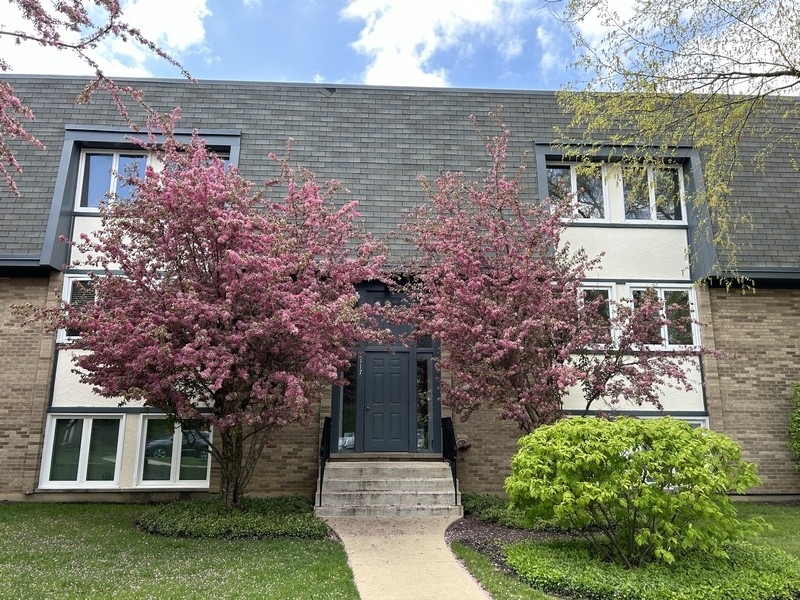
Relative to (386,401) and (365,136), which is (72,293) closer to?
(386,401)

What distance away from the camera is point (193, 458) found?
404 inches

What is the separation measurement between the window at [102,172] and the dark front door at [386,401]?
5.82 m

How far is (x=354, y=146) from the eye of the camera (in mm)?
11859

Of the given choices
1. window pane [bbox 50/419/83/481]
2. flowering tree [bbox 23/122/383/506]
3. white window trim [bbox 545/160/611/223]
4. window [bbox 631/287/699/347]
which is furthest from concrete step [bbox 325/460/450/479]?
white window trim [bbox 545/160/611/223]

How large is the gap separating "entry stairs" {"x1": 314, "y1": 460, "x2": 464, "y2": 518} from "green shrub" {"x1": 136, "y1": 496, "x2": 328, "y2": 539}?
49 cm

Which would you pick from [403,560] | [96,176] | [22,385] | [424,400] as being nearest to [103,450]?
[22,385]

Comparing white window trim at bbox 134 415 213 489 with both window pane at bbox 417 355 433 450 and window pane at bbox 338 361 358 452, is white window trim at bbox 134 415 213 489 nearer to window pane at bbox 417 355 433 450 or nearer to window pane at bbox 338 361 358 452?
window pane at bbox 338 361 358 452

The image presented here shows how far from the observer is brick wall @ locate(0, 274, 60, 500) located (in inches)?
385

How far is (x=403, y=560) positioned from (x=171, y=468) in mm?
5335

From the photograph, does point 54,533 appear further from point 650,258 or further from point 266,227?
point 650,258

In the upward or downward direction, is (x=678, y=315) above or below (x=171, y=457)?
above

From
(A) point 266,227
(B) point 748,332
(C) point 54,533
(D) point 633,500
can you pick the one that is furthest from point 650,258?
(C) point 54,533

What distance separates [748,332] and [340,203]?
26.1 feet

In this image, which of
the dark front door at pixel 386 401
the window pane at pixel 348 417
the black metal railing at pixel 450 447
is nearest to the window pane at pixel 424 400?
the dark front door at pixel 386 401
